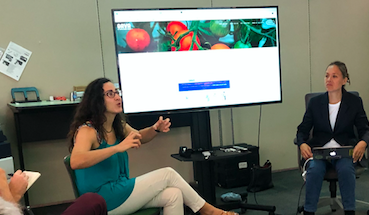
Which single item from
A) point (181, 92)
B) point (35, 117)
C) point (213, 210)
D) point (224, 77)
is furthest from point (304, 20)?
point (35, 117)

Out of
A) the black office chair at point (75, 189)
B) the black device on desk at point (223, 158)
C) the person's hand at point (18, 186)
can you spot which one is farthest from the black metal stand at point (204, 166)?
the person's hand at point (18, 186)

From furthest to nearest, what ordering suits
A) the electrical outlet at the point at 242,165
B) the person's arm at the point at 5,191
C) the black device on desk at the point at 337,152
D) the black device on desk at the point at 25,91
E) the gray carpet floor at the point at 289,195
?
the electrical outlet at the point at 242,165 → the black device on desk at the point at 25,91 → the gray carpet floor at the point at 289,195 → the black device on desk at the point at 337,152 → the person's arm at the point at 5,191

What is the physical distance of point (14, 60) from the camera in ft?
9.86

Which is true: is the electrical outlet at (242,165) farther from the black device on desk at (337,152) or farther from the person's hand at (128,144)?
the person's hand at (128,144)

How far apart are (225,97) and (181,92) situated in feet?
1.20

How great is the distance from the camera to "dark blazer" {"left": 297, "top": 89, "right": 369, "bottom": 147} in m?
2.54

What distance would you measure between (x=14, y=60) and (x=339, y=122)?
280cm

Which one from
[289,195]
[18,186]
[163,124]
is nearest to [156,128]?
[163,124]

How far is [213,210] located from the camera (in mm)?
2047

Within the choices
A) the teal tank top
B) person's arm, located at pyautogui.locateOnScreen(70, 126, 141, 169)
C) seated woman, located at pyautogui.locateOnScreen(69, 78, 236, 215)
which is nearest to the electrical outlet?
seated woman, located at pyautogui.locateOnScreen(69, 78, 236, 215)

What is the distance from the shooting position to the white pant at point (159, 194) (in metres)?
1.82

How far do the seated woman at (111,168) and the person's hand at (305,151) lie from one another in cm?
85

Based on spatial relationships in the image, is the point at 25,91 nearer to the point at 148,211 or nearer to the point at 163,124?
the point at 163,124

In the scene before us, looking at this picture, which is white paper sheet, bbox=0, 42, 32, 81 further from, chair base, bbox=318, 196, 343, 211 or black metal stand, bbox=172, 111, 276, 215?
chair base, bbox=318, 196, 343, 211
